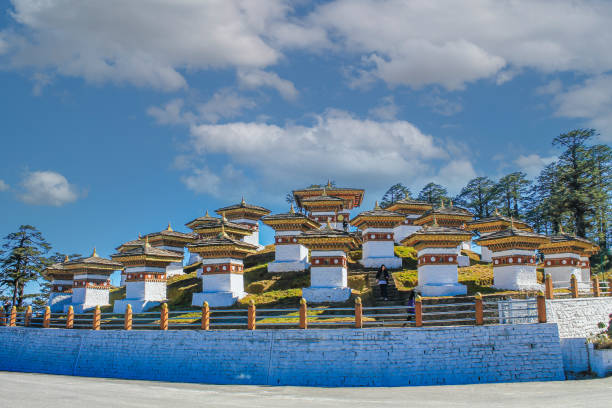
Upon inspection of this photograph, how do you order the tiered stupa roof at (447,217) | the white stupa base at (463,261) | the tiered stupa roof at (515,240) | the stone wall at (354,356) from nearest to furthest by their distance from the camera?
the stone wall at (354,356), the tiered stupa roof at (515,240), the white stupa base at (463,261), the tiered stupa roof at (447,217)

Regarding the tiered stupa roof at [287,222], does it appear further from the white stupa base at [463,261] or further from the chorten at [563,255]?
the chorten at [563,255]

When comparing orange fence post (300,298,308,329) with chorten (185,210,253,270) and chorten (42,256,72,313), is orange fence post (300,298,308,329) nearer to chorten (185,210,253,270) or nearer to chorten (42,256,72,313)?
chorten (185,210,253,270)

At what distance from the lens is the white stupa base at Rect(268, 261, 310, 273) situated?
3297 cm

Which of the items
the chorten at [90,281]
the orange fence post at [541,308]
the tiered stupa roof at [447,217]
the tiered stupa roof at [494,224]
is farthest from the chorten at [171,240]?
the orange fence post at [541,308]

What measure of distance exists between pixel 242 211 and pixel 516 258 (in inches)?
946

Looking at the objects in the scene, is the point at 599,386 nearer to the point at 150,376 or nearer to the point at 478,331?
the point at 478,331

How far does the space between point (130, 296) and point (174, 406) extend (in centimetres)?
1758

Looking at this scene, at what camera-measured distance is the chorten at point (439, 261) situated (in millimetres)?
26359

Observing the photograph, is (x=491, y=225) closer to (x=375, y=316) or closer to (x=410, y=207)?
(x=410, y=207)

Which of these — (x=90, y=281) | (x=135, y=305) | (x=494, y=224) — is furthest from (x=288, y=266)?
(x=494, y=224)

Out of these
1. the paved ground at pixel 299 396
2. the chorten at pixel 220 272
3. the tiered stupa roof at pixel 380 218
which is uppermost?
the tiered stupa roof at pixel 380 218

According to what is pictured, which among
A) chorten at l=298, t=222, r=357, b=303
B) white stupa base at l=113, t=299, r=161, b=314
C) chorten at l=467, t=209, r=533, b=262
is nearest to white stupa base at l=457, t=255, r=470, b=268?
Answer: chorten at l=467, t=209, r=533, b=262

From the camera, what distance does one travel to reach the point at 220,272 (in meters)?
28.1

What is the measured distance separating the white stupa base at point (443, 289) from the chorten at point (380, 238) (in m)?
5.51
